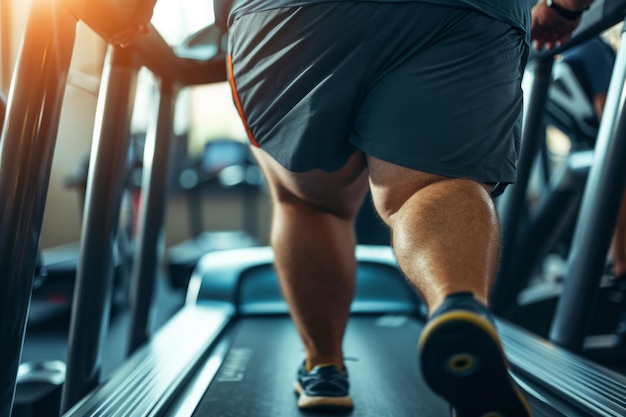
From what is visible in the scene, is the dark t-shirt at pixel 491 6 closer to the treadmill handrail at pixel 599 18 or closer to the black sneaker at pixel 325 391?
the treadmill handrail at pixel 599 18

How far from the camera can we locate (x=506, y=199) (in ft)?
6.00

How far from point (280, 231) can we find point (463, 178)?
47 cm

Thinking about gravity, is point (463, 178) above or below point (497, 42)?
below

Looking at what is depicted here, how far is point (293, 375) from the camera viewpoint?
1.38m

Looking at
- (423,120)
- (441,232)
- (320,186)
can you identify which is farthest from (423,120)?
(320,186)

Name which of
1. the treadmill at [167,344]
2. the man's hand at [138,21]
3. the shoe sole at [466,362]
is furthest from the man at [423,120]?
the treadmill at [167,344]

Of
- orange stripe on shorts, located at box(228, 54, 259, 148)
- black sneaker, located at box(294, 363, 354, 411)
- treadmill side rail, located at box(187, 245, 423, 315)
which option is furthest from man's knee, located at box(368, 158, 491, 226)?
treadmill side rail, located at box(187, 245, 423, 315)

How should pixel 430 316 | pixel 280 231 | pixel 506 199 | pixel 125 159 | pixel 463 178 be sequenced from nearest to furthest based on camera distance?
pixel 430 316 < pixel 463 178 < pixel 280 231 < pixel 125 159 < pixel 506 199

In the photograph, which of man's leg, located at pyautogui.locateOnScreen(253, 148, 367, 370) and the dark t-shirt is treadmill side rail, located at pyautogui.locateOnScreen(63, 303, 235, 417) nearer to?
man's leg, located at pyautogui.locateOnScreen(253, 148, 367, 370)

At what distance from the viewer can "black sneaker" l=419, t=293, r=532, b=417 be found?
57 cm

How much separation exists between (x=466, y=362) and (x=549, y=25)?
34.2 inches

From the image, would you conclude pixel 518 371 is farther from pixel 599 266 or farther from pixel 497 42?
pixel 497 42

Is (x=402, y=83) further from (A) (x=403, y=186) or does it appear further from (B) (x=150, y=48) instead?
(B) (x=150, y=48)

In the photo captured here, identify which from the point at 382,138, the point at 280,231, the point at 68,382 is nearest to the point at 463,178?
the point at 382,138
